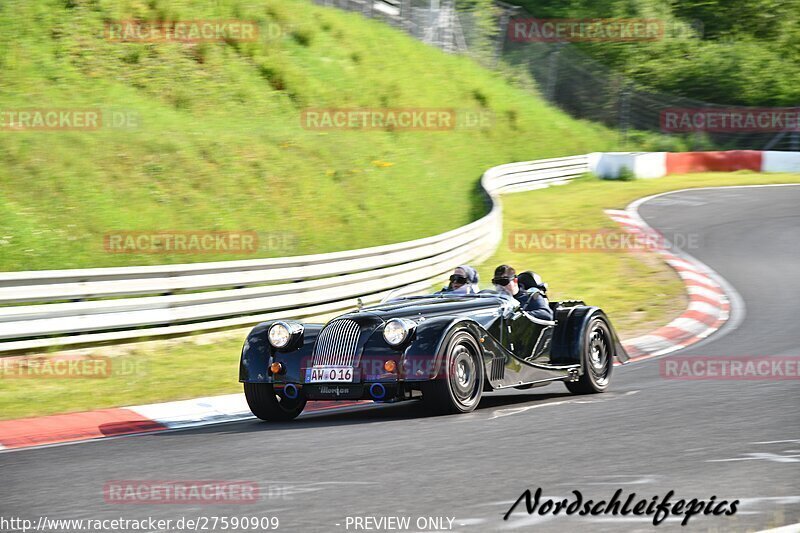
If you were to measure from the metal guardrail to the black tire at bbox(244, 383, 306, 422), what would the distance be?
11.2 feet

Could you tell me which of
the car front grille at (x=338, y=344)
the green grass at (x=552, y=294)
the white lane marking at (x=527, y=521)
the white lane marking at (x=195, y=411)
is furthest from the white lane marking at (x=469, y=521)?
the green grass at (x=552, y=294)

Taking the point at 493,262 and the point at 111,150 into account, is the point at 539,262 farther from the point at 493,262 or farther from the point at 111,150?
the point at 111,150

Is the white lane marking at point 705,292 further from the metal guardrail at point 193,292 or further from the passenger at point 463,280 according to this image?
the passenger at point 463,280

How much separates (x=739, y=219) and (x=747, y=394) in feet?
51.5

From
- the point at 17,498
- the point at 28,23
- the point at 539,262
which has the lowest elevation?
the point at 539,262

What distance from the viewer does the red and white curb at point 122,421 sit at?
810 centimetres

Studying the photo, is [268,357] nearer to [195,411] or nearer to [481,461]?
[195,411]

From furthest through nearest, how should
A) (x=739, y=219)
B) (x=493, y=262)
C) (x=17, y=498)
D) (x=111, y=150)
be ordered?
(x=739, y=219) < (x=493, y=262) < (x=111, y=150) < (x=17, y=498)

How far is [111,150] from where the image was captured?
17.1 m

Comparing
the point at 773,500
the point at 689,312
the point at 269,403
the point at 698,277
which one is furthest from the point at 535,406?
the point at 698,277

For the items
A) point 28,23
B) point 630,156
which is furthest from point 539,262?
point 630,156

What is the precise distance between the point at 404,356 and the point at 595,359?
8.94 ft

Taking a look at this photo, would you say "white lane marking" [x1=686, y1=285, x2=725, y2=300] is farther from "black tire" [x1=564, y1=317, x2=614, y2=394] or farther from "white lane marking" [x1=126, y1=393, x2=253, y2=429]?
"white lane marking" [x1=126, y1=393, x2=253, y2=429]

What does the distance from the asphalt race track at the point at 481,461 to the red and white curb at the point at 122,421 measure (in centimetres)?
56
